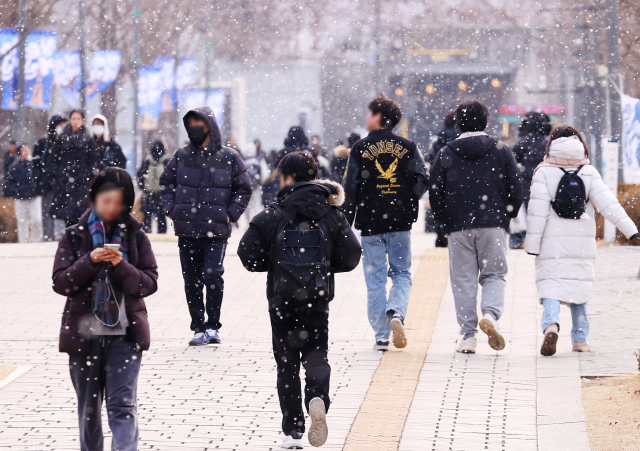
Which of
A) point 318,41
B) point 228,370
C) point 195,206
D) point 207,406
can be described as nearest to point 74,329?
point 207,406

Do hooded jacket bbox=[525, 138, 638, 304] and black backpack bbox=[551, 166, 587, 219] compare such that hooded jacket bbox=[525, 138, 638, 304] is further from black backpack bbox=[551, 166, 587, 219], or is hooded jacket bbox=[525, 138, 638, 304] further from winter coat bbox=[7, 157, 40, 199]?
winter coat bbox=[7, 157, 40, 199]

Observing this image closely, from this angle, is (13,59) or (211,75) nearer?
(13,59)

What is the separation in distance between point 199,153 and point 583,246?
117 inches

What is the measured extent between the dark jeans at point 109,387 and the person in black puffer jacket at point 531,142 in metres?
9.23

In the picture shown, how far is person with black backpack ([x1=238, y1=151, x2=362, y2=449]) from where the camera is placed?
520cm

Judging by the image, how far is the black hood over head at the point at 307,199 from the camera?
5.18 m

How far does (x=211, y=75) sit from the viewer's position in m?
43.6

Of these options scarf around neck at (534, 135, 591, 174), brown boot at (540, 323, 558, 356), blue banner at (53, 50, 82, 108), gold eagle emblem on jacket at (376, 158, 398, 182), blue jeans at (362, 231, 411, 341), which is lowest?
brown boot at (540, 323, 558, 356)

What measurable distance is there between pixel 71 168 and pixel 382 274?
7.44m

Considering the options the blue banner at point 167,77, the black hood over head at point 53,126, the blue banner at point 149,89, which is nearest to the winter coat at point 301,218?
the black hood over head at point 53,126

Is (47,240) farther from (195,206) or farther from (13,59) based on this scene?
(195,206)

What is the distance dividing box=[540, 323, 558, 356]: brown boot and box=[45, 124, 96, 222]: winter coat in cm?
823

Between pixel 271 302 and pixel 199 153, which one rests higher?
pixel 199 153

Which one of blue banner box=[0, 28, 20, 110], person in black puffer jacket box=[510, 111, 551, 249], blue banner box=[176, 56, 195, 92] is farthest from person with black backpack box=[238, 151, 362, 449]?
blue banner box=[176, 56, 195, 92]
